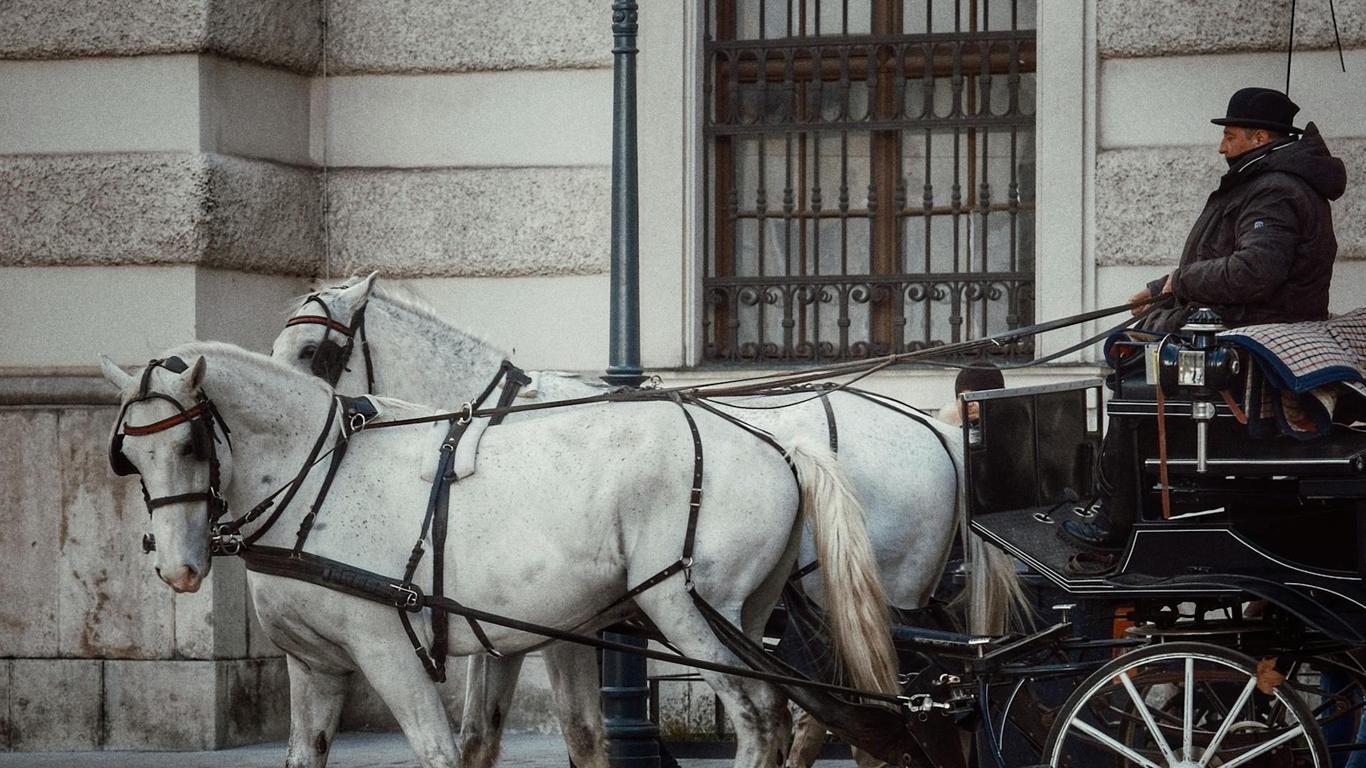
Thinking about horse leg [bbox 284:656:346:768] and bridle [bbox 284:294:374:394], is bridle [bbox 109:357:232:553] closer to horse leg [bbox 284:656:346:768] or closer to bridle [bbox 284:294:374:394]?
horse leg [bbox 284:656:346:768]

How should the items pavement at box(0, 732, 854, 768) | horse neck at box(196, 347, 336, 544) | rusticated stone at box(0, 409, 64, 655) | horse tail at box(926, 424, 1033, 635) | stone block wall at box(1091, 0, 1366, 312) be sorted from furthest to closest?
rusticated stone at box(0, 409, 64, 655), stone block wall at box(1091, 0, 1366, 312), pavement at box(0, 732, 854, 768), horse tail at box(926, 424, 1033, 635), horse neck at box(196, 347, 336, 544)

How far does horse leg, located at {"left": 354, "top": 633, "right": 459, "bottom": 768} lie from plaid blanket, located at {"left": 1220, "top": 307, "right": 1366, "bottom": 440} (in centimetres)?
232

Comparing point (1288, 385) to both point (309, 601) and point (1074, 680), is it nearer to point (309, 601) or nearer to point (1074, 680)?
point (1074, 680)

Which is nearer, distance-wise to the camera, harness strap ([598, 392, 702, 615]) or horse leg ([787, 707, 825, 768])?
harness strap ([598, 392, 702, 615])

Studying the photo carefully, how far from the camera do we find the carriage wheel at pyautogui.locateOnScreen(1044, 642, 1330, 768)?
14.8 feet

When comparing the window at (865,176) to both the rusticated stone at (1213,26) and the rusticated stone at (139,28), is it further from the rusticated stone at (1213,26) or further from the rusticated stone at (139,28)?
the rusticated stone at (139,28)

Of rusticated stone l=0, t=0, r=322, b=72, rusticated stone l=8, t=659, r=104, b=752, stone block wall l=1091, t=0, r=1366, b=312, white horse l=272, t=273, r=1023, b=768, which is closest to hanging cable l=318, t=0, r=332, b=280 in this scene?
rusticated stone l=0, t=0, r=322, b=72

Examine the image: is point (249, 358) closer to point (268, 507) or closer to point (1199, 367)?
point (268, 507)

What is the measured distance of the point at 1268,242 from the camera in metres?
4.93

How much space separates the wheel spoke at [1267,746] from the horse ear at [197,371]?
9.52ft

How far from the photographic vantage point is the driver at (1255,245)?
4.95 m

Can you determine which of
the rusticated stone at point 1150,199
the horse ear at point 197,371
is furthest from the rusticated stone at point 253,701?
the rusticated stone at point 1150,199

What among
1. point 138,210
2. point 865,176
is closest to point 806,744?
point 865,176

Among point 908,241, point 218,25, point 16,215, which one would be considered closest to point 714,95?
point 908,241
